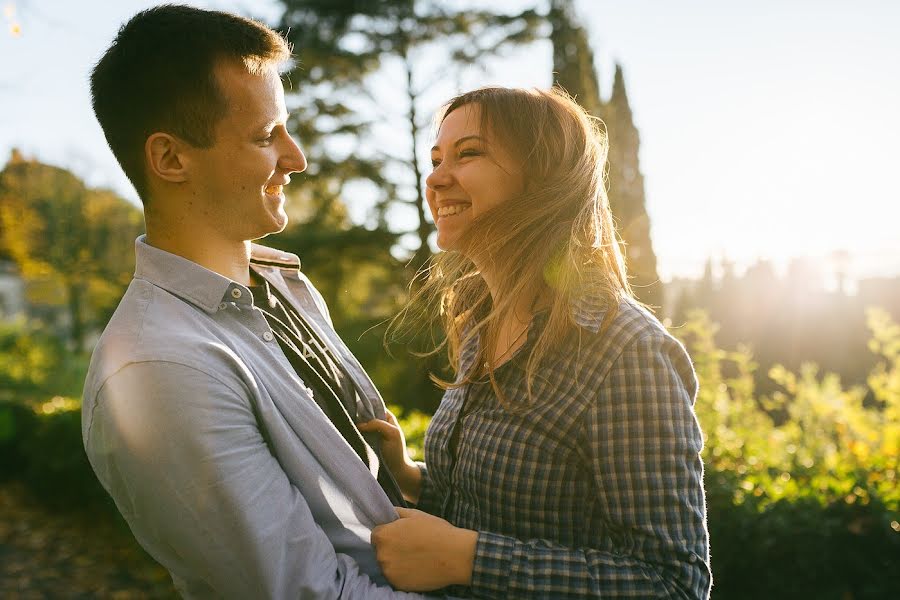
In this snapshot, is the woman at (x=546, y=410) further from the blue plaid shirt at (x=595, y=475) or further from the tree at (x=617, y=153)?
the tree at (x=617, y=153)

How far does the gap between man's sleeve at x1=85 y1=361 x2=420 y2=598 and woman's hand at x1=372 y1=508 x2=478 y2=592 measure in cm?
17

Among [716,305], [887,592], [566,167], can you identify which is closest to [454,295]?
[566,167]

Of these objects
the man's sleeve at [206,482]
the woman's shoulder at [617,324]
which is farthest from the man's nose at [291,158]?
the woman's shoulder at [617,324]

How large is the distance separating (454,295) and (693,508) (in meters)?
1.40

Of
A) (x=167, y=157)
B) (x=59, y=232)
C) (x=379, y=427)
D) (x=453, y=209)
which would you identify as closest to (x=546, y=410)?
(x=379, y=427)

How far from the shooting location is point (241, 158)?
1.82 meters

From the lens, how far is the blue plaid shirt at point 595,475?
1.48 metres

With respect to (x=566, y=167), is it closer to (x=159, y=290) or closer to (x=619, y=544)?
(x=619, y=544)

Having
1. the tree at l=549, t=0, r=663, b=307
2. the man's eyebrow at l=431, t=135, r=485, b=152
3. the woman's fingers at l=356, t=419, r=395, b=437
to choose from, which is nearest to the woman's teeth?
the man's eyebrow at l=431, t=135, r=485, b=152

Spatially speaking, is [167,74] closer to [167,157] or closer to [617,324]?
[167,157]

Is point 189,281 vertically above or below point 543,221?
below

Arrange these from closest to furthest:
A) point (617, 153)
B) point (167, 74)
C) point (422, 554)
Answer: point (422, 554), point (167, 74), point (617, 153)

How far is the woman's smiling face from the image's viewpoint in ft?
6.83

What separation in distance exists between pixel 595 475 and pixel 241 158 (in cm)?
130
